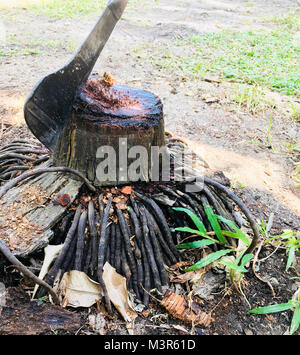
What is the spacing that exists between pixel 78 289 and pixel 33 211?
562mm

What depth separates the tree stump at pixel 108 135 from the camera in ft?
6.69

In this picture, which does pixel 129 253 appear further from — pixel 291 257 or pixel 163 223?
pixel 291 257

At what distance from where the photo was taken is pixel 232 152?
12.2 ft

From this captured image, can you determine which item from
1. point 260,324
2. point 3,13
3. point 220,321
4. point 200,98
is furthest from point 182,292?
point 3,13

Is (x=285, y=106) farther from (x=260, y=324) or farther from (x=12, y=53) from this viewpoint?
(x=12, y=53)

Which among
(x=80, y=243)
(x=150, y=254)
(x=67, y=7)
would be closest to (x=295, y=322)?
(x=150, y=254)

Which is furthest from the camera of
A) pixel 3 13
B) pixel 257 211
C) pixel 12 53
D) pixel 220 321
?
pixel 3 13

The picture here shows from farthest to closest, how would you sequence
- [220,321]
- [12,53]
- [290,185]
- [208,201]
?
1. [12,53]
2. [290,185]
3. [208,201]
4. [220,321]

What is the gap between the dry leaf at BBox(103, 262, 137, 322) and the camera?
186 cm

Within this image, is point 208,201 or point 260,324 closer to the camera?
point 260,324

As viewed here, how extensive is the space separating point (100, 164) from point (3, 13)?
783cm

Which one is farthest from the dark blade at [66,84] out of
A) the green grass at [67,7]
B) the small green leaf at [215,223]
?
the green grass at [67,7]

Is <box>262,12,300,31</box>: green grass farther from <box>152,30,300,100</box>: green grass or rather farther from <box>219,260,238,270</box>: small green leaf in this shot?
<box>219,260,238,270</box>: small green leaf

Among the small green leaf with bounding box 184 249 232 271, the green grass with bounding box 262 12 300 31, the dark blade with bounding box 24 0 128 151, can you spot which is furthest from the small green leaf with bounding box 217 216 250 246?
the green grass with bounding box 262 12 300 31
